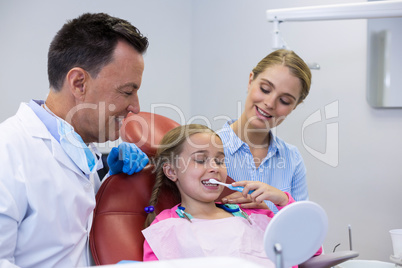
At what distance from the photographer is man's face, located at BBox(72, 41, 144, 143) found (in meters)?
1.33

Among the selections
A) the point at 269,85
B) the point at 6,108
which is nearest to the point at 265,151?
the point at 269,85

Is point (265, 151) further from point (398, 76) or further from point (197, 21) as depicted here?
point (197, 21)

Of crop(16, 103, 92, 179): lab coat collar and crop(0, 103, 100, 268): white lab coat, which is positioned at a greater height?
crop(16, 103, 92, 179): lab coat collar

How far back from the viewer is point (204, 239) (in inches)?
56.1

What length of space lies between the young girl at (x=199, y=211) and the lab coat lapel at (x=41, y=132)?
365mm

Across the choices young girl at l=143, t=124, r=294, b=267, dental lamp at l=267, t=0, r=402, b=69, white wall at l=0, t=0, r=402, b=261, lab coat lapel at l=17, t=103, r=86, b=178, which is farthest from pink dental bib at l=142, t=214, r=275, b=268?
white wall at l=0, t=0, r=402, b=261

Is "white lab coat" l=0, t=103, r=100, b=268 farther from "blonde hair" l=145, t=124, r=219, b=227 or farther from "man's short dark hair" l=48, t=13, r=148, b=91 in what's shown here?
"blonde hair" l=145, t=124, r=219, b=227

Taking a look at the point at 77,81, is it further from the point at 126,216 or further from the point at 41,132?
the point at 126,216

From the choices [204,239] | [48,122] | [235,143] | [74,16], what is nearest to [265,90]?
[235,143]

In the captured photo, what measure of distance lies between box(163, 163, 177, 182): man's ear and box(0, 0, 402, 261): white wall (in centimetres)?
116

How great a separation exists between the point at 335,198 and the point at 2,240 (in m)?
1.87

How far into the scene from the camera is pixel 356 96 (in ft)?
7.62

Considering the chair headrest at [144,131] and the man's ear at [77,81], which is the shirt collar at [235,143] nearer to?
the chair headrest at [144,131]

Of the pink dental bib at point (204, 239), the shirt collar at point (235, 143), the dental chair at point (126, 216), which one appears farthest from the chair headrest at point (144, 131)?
the pink dental bib at point (204, 239)
